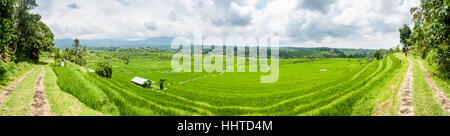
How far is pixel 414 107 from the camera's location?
7848 millimetres

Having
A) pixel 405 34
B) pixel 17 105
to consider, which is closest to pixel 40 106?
pixel 17 105

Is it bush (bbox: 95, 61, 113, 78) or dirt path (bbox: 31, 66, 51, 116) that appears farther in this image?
bush (bbox: 95, 61, 113, 78)

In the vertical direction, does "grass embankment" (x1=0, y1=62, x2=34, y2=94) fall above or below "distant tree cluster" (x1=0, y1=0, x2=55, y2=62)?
below
